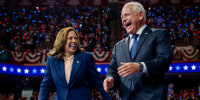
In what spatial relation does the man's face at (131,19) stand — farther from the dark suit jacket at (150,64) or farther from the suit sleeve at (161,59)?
the suit sleeve at (161,59)

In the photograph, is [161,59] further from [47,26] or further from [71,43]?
[47,26]

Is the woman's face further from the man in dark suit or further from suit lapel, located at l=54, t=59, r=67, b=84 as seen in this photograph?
the man in dark suit

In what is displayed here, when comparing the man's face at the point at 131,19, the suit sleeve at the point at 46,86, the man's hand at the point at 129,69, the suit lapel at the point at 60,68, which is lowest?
the suit sleeve at the point at 46,86

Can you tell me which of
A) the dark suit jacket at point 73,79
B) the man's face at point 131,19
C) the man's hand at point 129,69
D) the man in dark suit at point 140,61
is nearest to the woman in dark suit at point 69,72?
the dark suit jacket at point 73,79

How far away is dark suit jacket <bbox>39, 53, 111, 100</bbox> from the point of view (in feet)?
8.50

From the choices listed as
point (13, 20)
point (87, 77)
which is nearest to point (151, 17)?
point (13, 20)

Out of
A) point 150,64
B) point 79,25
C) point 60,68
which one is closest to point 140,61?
point 150,64

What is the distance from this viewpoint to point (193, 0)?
14.4 meters

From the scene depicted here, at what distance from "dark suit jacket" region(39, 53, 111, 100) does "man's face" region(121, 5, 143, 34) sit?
39.6 inches

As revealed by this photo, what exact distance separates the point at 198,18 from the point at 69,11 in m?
6.95

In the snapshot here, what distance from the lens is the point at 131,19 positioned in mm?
1827

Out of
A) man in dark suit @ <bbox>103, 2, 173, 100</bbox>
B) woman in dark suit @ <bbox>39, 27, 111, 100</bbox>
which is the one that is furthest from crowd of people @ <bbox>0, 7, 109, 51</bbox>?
man in dark suit @ <bbox>103, 2, 173, 100</bbox>

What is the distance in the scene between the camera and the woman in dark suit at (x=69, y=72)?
2598 millimetres

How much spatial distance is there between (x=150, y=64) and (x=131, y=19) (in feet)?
1.36
